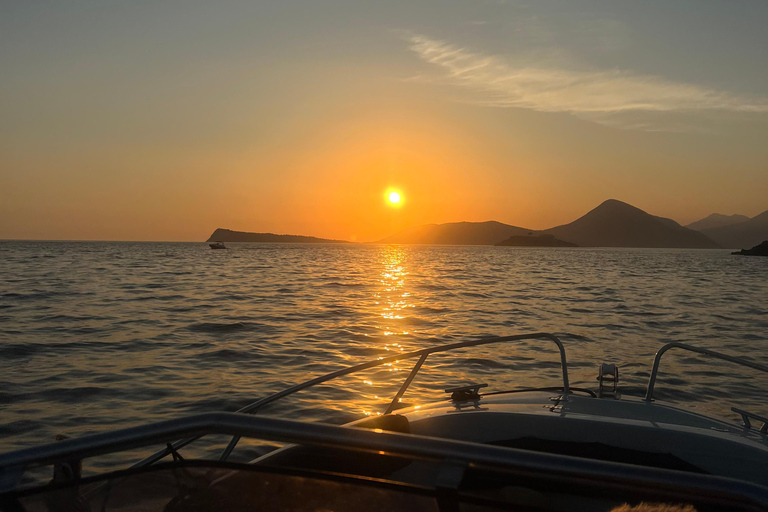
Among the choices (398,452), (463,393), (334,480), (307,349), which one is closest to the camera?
(398,452)

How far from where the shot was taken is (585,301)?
2362cm

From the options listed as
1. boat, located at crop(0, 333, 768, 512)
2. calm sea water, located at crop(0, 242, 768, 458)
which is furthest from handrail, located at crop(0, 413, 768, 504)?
calm sea water, located at crop(0, 242, 768, 458)

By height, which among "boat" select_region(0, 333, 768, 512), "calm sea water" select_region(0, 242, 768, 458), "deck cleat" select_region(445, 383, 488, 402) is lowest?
"calm sea water" select_region(0, 242, 768, 458)

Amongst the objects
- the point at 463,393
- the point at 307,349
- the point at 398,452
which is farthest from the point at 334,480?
the point at 307,349

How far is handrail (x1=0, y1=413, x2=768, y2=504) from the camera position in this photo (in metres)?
1.25

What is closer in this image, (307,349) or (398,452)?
(398,452)

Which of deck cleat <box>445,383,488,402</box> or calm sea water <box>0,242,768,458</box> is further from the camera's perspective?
calm sea water <box>0,242,768,458</box>

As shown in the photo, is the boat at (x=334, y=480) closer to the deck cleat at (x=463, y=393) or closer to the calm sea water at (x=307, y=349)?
the deck cleat at (x=463, y=393)

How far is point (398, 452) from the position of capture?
134 centimetres

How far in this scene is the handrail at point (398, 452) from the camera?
4.09ft

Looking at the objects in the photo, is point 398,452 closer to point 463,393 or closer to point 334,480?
point 334,480

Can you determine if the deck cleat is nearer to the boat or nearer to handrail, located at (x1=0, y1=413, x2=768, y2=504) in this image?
the boat

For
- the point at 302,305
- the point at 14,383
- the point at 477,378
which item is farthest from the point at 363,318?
the point at 14,383

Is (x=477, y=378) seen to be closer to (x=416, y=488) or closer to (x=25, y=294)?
(x=416, y=488)
